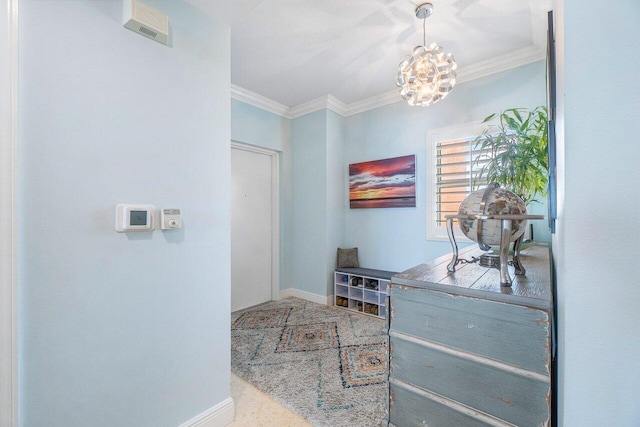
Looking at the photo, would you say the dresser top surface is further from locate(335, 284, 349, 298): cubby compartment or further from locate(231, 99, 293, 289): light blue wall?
locate(231, 99, 293, 289): light blue wall

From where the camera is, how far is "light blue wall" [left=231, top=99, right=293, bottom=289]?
321cm

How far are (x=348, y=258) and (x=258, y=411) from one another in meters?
2.07

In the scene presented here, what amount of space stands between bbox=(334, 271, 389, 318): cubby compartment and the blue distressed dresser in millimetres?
1920

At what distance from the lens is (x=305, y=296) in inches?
143

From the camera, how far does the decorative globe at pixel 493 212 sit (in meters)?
1.04

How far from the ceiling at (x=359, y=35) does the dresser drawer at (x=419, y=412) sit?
2.04m

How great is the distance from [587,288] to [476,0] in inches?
81.1

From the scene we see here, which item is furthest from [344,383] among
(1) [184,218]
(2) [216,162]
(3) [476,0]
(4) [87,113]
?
(3) [476,0]

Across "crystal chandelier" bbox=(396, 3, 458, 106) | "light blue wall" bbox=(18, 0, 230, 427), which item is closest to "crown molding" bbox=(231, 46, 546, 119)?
"crystal chandelier" bbox=(396, 3, 458, 106)

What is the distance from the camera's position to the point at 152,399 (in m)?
1.29

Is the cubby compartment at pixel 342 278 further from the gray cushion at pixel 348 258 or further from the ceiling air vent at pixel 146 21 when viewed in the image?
the ceiling air vent at pixel 146 21

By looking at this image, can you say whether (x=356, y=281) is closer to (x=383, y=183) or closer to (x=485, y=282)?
(x=383, y=183)

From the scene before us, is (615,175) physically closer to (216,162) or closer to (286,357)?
(216,162)

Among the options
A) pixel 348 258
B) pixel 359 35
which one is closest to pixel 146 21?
pixel 359 35
